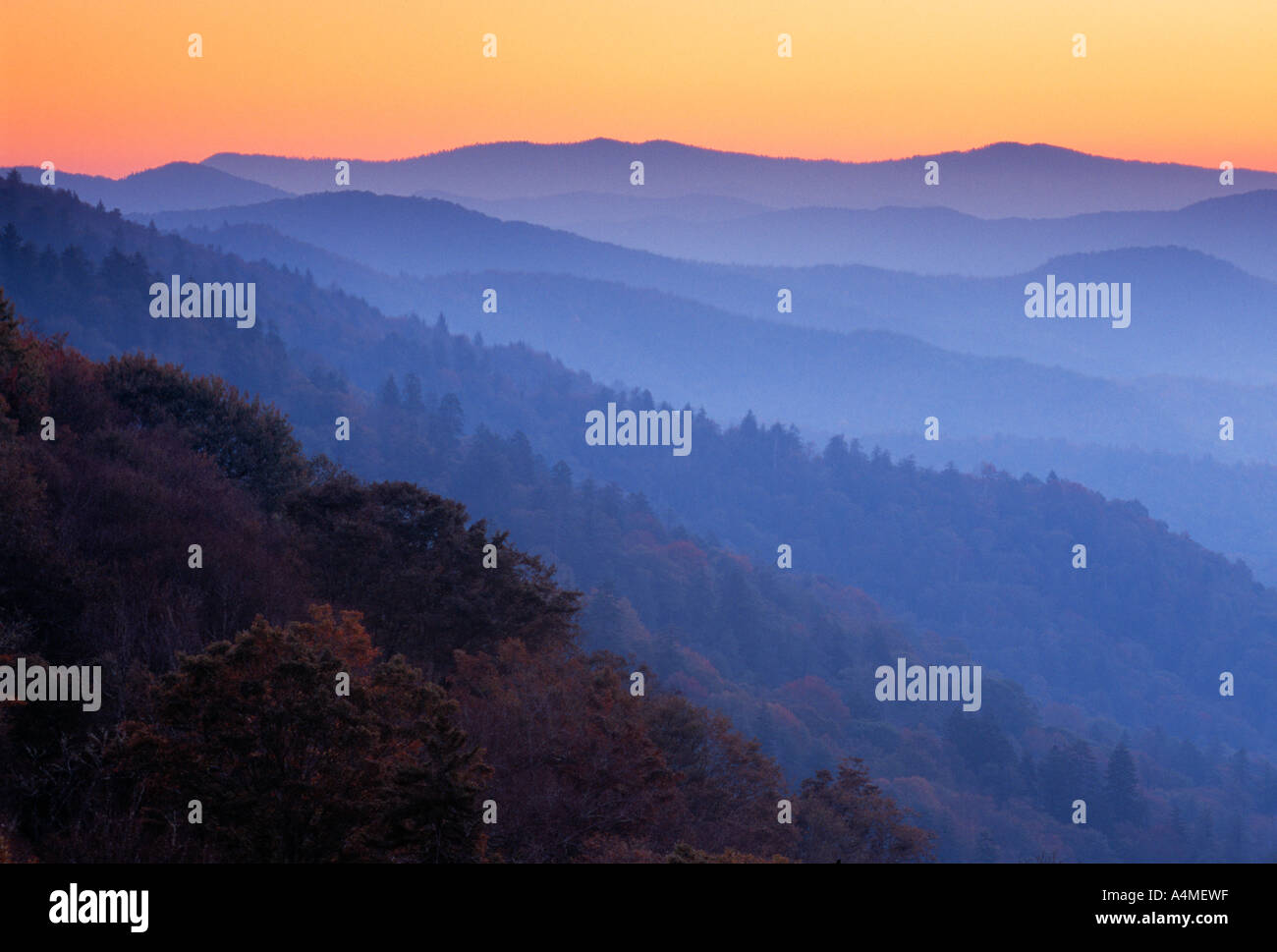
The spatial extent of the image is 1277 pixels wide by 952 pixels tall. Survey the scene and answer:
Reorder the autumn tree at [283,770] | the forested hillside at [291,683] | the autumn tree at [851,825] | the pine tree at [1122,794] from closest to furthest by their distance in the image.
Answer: the autumn tree at [283,770], the forested hillside at [291,683], the autumn tree at [851,825], the pine tree at [1122,794]

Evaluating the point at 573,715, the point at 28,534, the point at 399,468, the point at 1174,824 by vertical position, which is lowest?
the point at 1174,824

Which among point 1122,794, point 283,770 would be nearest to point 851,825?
point 283,770

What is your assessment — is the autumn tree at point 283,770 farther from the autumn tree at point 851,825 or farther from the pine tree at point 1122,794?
the pine tree at point 1122,794

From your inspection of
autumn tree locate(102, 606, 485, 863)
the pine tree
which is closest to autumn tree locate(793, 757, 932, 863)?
autumn tree locate(102, 606, 485, 863)

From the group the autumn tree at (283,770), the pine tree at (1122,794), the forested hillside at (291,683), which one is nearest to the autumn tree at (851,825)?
the forested hillside at (291,683)

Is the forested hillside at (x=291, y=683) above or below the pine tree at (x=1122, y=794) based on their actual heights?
above

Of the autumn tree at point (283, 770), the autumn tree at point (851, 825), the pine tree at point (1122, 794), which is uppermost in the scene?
the autumn tree at point (283, 770)

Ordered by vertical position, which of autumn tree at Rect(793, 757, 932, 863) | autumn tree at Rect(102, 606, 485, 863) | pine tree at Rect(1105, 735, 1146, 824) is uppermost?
autumn tree at Rect(102, 606, 485, 863)

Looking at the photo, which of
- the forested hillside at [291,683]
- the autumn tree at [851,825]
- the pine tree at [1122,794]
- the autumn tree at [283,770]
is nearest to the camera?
the autumn tree at [283,770]

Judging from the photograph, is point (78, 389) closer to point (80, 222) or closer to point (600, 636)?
point (600, 636)

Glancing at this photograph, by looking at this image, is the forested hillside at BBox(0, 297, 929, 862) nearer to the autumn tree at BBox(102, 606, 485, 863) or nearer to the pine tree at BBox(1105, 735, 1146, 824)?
the autumn tree at BBox(102, 606, 485, 863)
